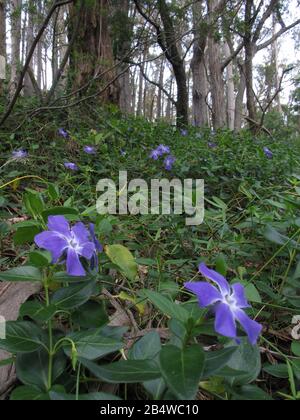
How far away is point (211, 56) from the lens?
880 cm

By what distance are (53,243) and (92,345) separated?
0.20 m

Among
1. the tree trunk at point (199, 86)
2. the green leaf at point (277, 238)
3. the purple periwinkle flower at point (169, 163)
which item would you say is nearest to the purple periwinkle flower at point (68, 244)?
the green leaf at point (277, 238)

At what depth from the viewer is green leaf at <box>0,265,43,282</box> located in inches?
30.9

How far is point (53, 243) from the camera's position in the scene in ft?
2.65

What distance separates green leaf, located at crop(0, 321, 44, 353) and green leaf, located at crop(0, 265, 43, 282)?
0.26 ft

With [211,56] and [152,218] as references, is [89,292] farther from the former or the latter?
[211,56]

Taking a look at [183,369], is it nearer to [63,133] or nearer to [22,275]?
[22,275]

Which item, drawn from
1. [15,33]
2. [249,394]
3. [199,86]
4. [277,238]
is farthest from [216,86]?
[249,394]

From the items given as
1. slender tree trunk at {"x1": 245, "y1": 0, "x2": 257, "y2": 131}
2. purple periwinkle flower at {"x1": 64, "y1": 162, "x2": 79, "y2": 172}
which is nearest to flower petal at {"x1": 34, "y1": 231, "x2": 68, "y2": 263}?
purple periwinkle flower at {"x1": 64, "y1": 162, "x2": 79, "y2": 172}

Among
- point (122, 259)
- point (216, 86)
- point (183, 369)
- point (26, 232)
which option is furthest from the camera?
point (216, 86)

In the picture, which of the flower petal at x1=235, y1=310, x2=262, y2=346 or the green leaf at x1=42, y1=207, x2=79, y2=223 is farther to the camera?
the green leaf at x1=42, y1=207, x2=79, y2=223

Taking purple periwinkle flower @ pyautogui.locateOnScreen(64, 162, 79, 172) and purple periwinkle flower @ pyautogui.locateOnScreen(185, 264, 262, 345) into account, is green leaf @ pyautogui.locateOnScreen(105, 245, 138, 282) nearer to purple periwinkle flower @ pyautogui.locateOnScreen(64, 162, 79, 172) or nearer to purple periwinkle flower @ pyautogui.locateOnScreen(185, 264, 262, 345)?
purple periwinkle flower @ pyautogui.locateOnScreen(185, 264, 262, 345)
